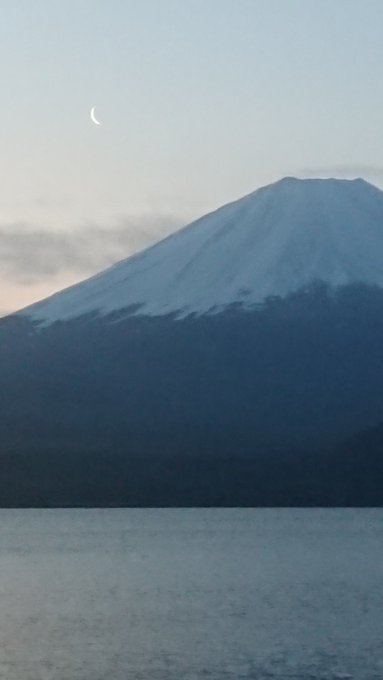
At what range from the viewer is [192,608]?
24.1m

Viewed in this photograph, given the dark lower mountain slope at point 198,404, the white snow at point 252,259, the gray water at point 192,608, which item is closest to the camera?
the gray water at point 192,608

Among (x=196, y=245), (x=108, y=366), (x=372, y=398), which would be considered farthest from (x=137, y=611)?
(x=196, y=245)

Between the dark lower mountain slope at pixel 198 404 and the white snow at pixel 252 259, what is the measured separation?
1.20 m

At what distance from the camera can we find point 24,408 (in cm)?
9006

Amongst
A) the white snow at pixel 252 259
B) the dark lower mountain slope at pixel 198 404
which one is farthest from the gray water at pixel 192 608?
the white snow at pixel 252 259

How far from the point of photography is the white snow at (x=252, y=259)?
317ft

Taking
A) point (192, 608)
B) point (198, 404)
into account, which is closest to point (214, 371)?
point (198, 404)

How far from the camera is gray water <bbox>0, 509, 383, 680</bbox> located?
18094mm

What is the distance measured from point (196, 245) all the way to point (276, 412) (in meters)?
16.9

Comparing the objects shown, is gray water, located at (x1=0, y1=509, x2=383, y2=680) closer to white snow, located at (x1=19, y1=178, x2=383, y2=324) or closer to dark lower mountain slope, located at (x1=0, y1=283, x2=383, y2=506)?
dark lower mountain slope, located at (x1=0, y1=283, x2=383, y2=506)

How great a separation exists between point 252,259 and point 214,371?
11.1m

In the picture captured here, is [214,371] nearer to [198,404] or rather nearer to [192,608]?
[198,404]

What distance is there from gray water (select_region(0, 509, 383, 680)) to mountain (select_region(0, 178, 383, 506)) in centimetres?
3421

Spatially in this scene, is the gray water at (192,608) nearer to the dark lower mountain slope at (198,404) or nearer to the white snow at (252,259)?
the dark lower mountain slope at (198,404)
